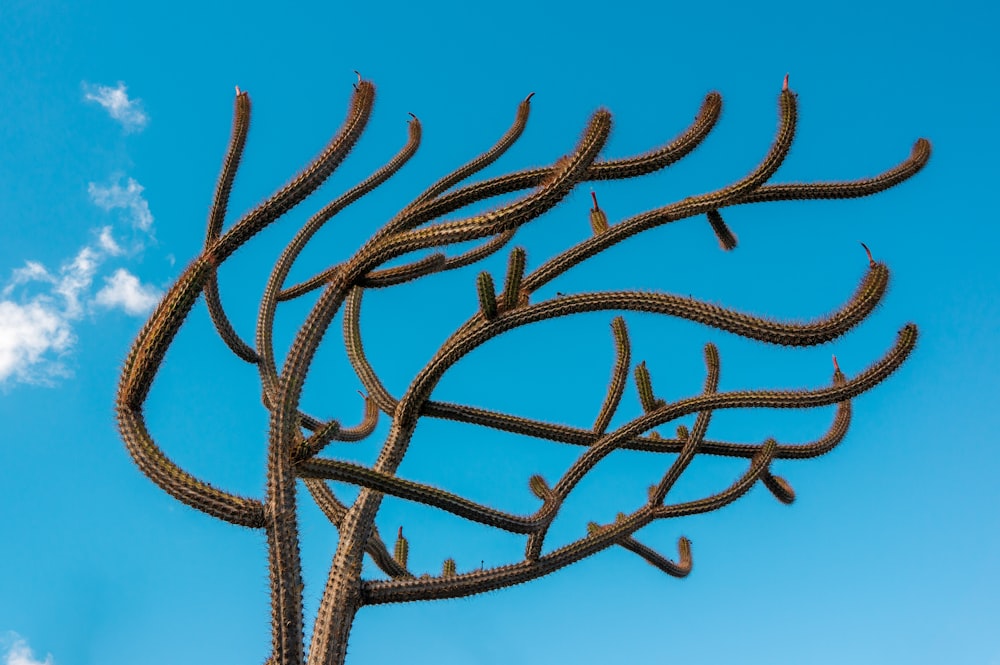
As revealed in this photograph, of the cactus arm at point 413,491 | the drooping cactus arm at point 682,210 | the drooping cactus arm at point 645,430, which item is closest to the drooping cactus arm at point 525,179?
the drooping cactus arm at point 682,210

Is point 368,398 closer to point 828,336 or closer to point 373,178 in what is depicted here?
point 373,178

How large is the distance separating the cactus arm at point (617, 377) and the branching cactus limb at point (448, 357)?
0.01 meters

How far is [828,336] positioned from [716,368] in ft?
7.80

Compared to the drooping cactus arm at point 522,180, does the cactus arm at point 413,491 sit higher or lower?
lower

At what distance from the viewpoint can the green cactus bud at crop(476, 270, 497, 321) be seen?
5.45 meters

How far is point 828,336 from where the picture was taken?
5.20m

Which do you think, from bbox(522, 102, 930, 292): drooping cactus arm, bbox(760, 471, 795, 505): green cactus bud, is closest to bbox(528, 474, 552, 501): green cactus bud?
bbox(522, 102, 930, 292): drooping cactus arm

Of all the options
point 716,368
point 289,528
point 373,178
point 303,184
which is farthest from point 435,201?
point 716,368

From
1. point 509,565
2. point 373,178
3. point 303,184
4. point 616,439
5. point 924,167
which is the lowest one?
point 509,565

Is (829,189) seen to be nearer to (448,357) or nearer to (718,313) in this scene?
(718,313)

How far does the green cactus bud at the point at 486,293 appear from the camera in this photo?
215 inches

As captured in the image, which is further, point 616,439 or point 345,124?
point 616,439

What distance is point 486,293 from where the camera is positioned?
5469mm

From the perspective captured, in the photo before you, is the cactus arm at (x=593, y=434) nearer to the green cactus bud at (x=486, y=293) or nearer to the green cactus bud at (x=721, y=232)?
the green cactus bud at (x=486, y=293)
